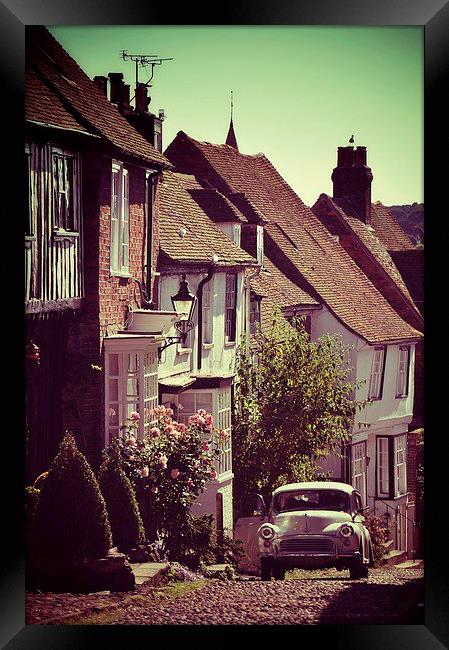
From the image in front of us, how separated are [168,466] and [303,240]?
2217mm

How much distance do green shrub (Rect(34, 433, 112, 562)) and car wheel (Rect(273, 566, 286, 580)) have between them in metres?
1.32

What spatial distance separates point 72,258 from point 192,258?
46.1 inches

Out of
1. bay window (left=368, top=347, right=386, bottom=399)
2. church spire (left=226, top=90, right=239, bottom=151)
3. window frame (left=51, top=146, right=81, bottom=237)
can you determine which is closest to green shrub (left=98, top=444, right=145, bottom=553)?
window frame (left=51, top=146, right=81, bottom=237)

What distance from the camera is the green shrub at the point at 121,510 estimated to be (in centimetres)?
1317

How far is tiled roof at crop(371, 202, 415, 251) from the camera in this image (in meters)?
13.3

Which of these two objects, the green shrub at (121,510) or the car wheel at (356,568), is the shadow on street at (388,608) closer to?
the car wheel at (356,568)

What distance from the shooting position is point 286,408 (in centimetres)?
1383

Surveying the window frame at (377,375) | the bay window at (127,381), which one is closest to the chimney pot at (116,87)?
the bay window at (127,381)

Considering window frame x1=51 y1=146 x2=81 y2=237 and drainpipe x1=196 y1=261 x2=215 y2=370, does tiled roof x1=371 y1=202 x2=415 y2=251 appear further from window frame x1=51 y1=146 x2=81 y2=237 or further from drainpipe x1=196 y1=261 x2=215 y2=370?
window frame x1=51 y1=146 x2=81 y2=237

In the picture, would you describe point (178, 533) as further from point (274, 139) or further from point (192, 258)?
point (274, 139)

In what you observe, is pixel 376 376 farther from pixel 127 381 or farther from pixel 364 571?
pixel 127 381
